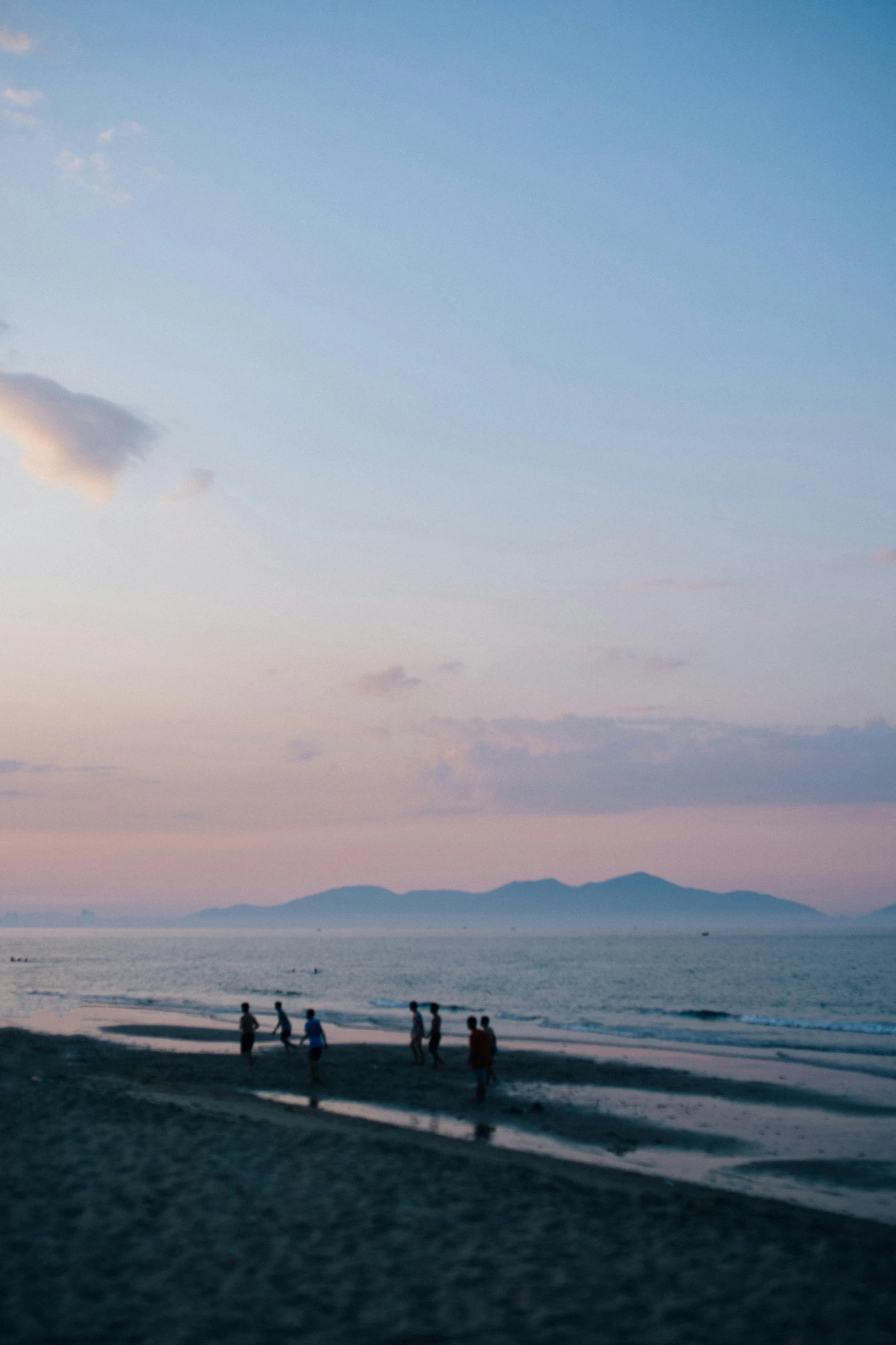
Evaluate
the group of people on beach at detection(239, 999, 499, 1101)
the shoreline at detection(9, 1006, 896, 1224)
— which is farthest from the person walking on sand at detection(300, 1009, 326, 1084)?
the shoreline at detection(9, 1006, 896, 1224)

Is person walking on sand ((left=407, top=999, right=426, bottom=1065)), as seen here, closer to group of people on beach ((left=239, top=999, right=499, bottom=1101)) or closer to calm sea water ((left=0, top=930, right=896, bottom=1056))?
group of people on beach ((left=239, top=999, right=499, bottom=1101))

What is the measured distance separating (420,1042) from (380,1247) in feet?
58.6

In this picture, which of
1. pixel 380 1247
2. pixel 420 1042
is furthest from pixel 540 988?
pixel 380 1247

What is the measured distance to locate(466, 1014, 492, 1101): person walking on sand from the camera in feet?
65.3

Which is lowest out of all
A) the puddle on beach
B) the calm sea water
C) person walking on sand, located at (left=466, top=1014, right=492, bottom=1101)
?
the calm sea water

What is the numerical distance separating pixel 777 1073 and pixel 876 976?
5665 centimetres

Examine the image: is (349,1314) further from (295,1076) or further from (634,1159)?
(295,1076)

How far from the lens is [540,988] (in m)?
67.1

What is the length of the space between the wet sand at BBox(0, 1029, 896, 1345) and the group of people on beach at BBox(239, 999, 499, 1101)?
12.7 ft

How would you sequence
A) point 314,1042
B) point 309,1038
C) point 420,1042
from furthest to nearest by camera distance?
point 420,1042, point 309,1038, point 314,1042

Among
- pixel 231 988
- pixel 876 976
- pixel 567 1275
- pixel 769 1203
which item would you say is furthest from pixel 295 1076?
pixel 876 976

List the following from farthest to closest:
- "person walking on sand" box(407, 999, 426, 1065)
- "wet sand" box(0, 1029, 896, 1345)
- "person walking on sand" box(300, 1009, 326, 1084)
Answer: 1. "person walking on sand" box(407, 999, 426, 1065)
2. "person walking on sand" box(300, 1009, 326, 1084)
3. "wet sand" box(0, 1029, 896, 1345)

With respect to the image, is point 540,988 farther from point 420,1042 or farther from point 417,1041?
point 417,1041

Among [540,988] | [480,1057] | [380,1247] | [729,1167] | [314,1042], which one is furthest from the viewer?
[540,988]
